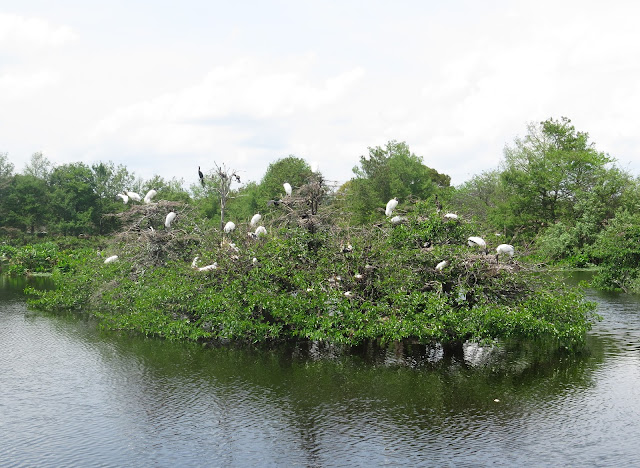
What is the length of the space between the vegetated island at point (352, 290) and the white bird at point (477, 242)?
0.07 m

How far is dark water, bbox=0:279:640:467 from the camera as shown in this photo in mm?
8008

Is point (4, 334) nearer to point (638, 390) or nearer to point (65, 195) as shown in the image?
point (638, 390)

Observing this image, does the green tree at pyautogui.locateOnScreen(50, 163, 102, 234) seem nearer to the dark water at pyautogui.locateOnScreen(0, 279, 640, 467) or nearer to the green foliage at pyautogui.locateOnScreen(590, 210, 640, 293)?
the dark water at pyautogui.locateOnScreen(0, 279, 640, 467)

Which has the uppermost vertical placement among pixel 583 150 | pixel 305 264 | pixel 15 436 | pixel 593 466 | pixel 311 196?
pixel 583 150

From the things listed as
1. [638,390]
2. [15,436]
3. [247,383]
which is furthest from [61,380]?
[638,390]

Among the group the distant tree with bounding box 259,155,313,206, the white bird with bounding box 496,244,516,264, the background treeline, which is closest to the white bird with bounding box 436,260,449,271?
the white bird with bounding box 496,244,516,264

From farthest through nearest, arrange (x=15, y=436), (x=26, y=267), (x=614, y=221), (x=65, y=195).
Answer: (x=65, y=195) → (x=26, y=267) → (x=614, y=221) → (x=15, y=436)

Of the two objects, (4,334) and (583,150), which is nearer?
(4,334)

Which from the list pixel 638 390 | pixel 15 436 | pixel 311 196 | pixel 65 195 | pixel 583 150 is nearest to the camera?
pixel 15 436

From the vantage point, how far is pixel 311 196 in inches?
590

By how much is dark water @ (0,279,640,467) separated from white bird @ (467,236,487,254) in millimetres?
2438

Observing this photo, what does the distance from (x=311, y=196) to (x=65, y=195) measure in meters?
38.6

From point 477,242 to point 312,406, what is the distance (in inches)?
205

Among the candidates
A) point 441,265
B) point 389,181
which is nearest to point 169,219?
point 441,265
